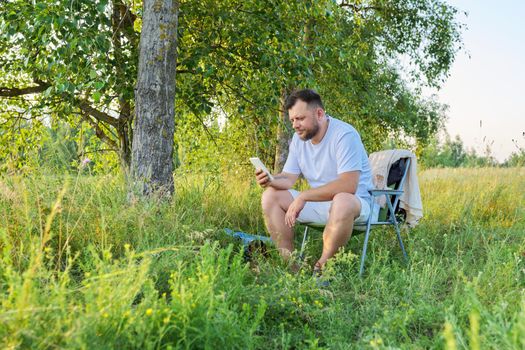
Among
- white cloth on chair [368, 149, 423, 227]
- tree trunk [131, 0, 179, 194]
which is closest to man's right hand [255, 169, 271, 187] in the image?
white cloth on chair [368, 149, 423, 227]

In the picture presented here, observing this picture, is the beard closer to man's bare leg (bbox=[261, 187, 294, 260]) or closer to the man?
the man

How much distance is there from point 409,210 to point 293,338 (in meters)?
2.61

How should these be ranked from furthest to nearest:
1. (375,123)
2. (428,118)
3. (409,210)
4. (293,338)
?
(428,118) < (375,123) < (409,210) < (293,338)

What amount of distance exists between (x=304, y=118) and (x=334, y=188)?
587 millimetres

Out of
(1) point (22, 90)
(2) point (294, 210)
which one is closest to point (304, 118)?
(2) point (294, 210)

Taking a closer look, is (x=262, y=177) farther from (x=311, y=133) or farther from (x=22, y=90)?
(x=22, y=90)

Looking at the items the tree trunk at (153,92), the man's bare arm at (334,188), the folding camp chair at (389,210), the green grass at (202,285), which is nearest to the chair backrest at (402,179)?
the folding camp chair at (389,210)

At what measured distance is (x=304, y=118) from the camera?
4.41 m

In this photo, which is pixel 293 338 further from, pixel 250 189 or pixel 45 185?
pixel 250 189

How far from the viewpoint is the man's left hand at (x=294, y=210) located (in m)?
4.21

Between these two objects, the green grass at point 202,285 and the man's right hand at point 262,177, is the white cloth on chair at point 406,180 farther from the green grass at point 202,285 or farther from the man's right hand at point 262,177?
the man's right hand at point 262,177

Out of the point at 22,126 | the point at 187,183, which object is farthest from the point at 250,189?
the point at 22,126

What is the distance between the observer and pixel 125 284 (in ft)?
7.22

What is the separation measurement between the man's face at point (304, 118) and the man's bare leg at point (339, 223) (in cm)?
59
